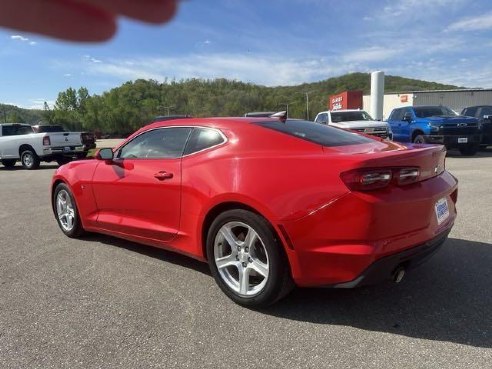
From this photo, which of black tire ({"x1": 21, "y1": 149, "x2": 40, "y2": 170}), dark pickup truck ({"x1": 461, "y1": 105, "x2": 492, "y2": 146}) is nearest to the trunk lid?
dark pickup truck ({"x1": 461, "y1": 105, "x2": 492, "y2": 146})

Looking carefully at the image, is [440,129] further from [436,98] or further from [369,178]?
[436,98]

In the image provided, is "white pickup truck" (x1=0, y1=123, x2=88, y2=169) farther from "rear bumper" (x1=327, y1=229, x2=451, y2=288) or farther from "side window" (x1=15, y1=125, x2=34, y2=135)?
"rear bumper" (x1=327, y1=229, x2=451, y2=288)

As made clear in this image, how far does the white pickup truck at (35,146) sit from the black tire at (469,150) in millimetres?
12708

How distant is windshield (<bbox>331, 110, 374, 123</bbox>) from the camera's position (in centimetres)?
1558

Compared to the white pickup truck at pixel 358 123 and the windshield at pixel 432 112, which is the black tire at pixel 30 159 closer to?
the white pickup truck at pixel 358 123

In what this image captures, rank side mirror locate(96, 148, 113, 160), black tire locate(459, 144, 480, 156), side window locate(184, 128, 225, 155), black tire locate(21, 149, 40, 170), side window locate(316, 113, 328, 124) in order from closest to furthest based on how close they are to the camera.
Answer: side window locate(184, 128, 225, 155) → side mirror locate(96, 148, 113, 160) → black tire locate(459, 144, 480, 156) → side window locate(316, 113, 328, 124) → black tire locate(21, 149, 40, 170)

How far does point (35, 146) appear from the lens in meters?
16.1

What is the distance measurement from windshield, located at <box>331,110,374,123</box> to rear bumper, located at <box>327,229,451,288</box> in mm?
12669

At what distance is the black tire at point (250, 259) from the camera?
324 cm

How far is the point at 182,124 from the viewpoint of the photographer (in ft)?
14.1

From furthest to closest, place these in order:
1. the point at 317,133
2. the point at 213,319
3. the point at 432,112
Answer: the point at 432,112
the point at 317,133
the point at 213,319

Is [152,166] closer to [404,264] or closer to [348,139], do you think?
[348,139]

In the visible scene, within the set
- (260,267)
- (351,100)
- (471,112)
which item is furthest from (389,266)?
(351,100)

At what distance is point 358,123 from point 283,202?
12151 millimetres
